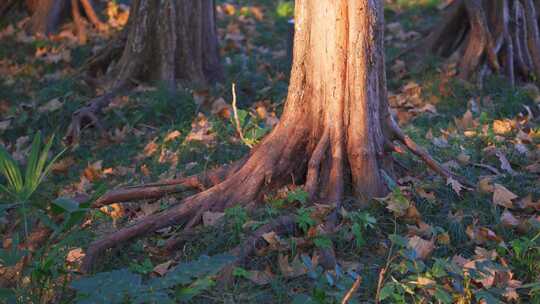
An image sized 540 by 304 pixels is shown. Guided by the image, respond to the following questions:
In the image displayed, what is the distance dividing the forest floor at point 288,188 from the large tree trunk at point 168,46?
0.68 feet

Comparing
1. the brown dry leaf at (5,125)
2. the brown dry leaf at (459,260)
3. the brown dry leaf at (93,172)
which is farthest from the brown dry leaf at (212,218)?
the brown dry leaf at (5,125)

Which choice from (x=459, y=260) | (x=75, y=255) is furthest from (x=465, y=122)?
(x=75, y=255)

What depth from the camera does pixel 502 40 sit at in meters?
7.91

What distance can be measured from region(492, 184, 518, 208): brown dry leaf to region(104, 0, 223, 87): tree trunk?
3.91 m

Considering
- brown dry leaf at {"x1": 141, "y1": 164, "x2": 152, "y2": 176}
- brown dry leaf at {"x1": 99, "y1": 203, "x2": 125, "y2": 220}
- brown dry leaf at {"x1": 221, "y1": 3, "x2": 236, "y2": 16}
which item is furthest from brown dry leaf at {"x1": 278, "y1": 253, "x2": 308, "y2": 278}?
brown dry leaf at {"x1": 221, "y1": 3, "x2": 236, "y2": 16}

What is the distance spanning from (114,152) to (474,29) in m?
3.93

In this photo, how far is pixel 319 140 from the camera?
482 centimetres

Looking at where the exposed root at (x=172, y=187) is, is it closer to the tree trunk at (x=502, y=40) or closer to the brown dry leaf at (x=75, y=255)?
the brown dry leaf at (x=75, y=255)

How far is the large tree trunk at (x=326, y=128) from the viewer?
4598 millimetres

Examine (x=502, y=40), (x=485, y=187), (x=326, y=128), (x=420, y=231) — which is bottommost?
(x=420, y=231)

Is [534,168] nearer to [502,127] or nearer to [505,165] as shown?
[505,165]

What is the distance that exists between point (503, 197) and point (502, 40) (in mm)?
3672

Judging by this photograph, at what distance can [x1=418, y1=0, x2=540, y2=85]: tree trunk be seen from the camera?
7793mm

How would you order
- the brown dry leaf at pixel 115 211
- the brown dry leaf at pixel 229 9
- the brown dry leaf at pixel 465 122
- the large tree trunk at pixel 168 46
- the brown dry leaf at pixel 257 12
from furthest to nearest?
the brown dry leaf at pixel 229 9 < the brown dry leaf at pixel 257 12 < the large tree trunk at pixel 168 46 < the brown dry leaf at pixel 465 122 < the brown dry leaf at pixel 115 211
